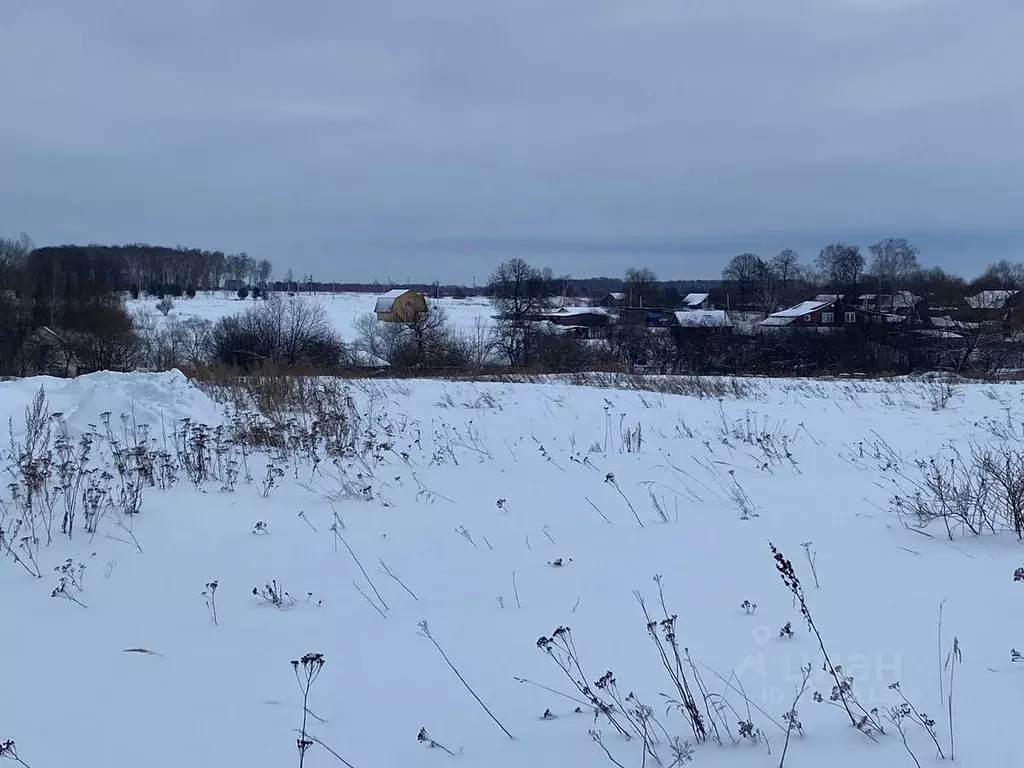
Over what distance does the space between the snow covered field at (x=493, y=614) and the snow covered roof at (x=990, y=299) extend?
43.9 m

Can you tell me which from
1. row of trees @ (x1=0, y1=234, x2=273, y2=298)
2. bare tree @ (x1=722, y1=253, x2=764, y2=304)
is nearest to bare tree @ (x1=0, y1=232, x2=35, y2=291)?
row of trees @ (x1=0, y1=234, x2=273, y2=298)

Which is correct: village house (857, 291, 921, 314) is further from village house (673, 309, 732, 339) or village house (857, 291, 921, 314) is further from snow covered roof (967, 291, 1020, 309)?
village house (673, 309, 732, 339)

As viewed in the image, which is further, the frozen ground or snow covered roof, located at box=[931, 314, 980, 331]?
the frozen ground

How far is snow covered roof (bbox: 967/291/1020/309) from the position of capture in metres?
44.7

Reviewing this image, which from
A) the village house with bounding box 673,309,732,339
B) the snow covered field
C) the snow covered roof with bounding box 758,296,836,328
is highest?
the snow covered roof with bounding box 758,296,836,328

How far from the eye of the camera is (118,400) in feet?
33.7

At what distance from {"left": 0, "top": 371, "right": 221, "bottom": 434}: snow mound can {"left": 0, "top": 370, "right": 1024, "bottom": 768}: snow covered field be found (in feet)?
7.00

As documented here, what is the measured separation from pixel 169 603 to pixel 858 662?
3.43 meters

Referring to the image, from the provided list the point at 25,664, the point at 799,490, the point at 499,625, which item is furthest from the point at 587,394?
the point at 25,664

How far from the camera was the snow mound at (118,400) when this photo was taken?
9906mm

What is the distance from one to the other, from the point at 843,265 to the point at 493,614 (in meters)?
76.7

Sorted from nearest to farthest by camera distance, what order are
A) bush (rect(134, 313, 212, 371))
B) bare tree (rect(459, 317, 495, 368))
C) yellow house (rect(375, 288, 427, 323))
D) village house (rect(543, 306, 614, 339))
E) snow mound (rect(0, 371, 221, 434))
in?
snow mound (rect(0, 371, 221, 434)) < bush (rect(134, 313, 212, 371)) < bare tree (rect(459, 317, 495, 368)) < yellow house (rect(375, 288, 427, 323)) < village house (rect(543, 306, 614, 339))

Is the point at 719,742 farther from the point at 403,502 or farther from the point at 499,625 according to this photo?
the point at 403,502

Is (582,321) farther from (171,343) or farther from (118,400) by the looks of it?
(118,400)
